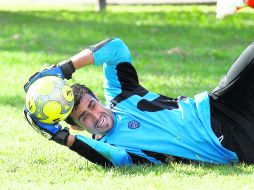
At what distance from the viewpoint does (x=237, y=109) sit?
224 inches

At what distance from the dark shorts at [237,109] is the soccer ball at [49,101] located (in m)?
1.17

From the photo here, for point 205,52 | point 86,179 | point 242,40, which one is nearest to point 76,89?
point 86,179

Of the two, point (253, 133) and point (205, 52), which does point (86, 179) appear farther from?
point (205, 52)

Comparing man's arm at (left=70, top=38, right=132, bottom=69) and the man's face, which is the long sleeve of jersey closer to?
the man's face

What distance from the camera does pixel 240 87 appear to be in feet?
18.7

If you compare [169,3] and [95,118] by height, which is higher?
[95,118]

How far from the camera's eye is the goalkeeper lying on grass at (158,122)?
5523 millimetres

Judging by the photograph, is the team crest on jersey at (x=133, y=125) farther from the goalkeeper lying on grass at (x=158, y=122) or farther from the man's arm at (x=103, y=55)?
the man's arm at (x=103, y=55)

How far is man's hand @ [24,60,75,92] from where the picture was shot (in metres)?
5.47

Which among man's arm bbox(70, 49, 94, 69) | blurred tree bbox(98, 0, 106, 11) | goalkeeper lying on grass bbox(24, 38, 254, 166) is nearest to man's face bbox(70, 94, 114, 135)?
goalkeeper lying on grass bbox(24, 38, 254, 166)

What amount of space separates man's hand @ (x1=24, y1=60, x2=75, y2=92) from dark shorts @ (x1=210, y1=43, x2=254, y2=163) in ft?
3.78

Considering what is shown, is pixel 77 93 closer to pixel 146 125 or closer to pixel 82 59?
pixel 82 59

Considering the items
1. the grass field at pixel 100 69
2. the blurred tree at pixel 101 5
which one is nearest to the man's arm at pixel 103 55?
the grass field at pixel 100 69

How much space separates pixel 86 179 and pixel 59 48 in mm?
7594
